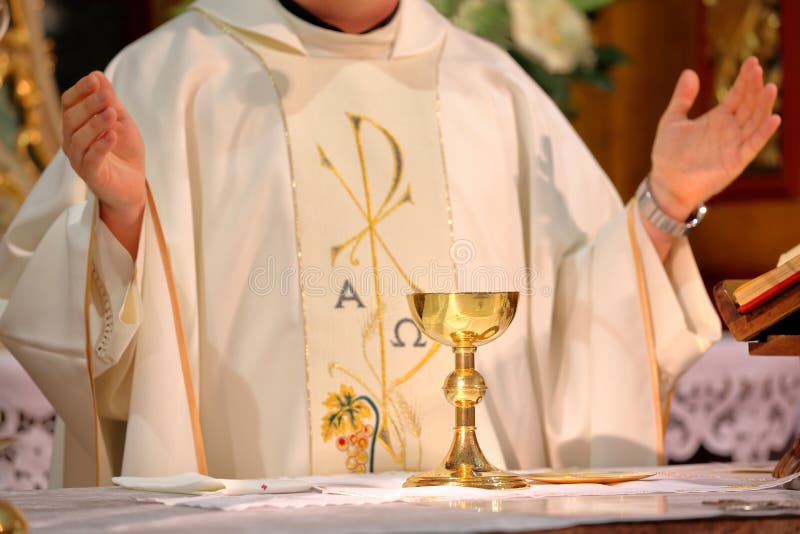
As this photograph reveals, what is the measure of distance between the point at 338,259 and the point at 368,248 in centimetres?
7

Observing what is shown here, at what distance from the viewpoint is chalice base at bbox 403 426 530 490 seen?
210 centimetres

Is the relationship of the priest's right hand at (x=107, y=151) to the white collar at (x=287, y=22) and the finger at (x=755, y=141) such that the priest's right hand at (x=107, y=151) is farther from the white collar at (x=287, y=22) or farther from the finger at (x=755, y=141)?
the finger at (x=755, y=141)

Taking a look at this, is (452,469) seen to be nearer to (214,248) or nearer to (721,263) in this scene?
(214,248)

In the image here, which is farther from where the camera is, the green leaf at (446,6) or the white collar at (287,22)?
the green leaf at (446,6)

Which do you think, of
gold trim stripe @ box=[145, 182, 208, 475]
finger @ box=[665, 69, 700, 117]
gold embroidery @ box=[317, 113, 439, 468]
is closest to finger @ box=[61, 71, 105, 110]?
gold trim stripe @ box=[145, 182, 208, 475]

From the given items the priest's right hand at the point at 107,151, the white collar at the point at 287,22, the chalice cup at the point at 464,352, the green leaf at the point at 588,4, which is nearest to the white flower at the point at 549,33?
the green leaf at the point at 588,4

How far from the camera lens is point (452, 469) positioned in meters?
2.15

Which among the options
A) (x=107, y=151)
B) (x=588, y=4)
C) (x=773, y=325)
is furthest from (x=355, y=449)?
(x=588, y=4)

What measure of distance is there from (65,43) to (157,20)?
47cm

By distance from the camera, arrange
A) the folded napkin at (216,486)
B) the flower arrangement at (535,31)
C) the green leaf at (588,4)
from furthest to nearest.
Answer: the green leaf at (588,4) → the flower arrangement at (535,31) → the folded napkin at (216,486)

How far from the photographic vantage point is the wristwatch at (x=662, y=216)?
2734 mm

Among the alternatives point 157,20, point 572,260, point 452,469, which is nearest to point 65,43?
point 157,20

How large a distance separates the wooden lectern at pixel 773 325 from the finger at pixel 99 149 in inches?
41.9

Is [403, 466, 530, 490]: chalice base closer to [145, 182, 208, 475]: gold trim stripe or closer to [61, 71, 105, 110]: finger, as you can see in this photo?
[145, 182, 208, 475]: gold trim stripe
